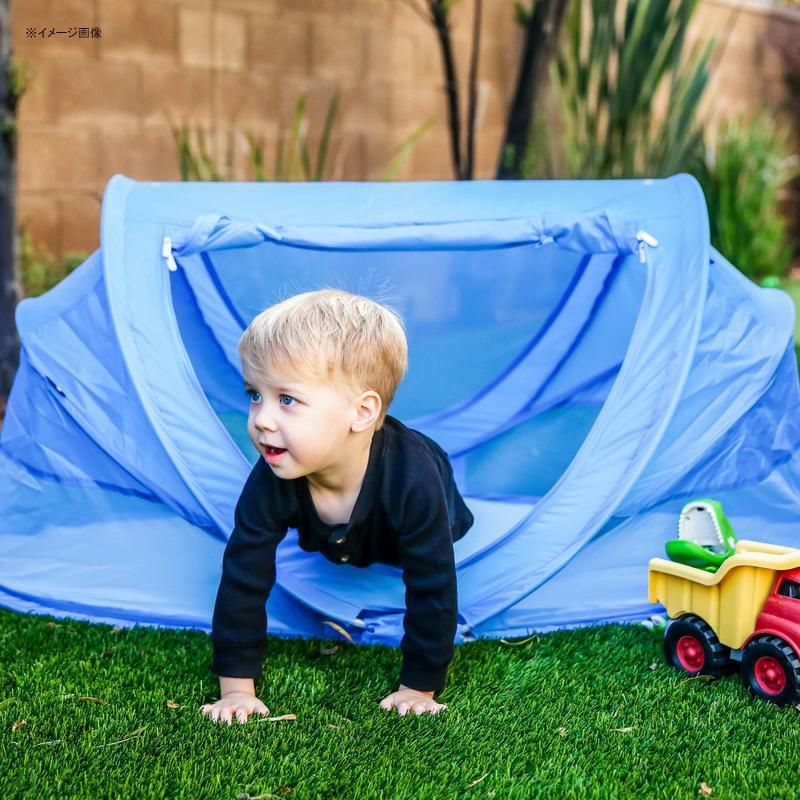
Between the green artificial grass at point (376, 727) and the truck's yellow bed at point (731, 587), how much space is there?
99mm

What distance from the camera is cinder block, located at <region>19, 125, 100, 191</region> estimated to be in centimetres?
462

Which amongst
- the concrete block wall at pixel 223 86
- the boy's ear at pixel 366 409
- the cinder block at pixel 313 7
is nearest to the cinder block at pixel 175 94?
the concrete block wall at pixel 223 86

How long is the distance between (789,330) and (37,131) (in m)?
3.40

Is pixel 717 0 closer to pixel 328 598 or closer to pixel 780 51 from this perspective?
pixel 780 51

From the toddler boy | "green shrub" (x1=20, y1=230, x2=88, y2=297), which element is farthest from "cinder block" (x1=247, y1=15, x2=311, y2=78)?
the toddler boy

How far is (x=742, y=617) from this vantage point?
183 centimetres

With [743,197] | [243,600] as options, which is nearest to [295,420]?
[243,600]

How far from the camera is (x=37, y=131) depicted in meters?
4.63

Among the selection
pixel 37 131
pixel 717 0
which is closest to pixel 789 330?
pixel 37 131

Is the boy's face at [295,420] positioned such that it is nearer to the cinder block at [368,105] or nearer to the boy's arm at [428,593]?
the boy's arm at [428,593]

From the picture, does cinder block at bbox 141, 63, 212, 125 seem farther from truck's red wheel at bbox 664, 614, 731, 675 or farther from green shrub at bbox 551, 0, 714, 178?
truck's red wheel at bbox 664, 614, 731, 675

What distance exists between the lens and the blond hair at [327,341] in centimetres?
169

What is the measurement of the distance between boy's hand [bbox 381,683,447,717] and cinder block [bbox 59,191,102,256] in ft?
11.6

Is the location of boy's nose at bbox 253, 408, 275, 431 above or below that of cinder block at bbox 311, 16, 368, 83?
above
